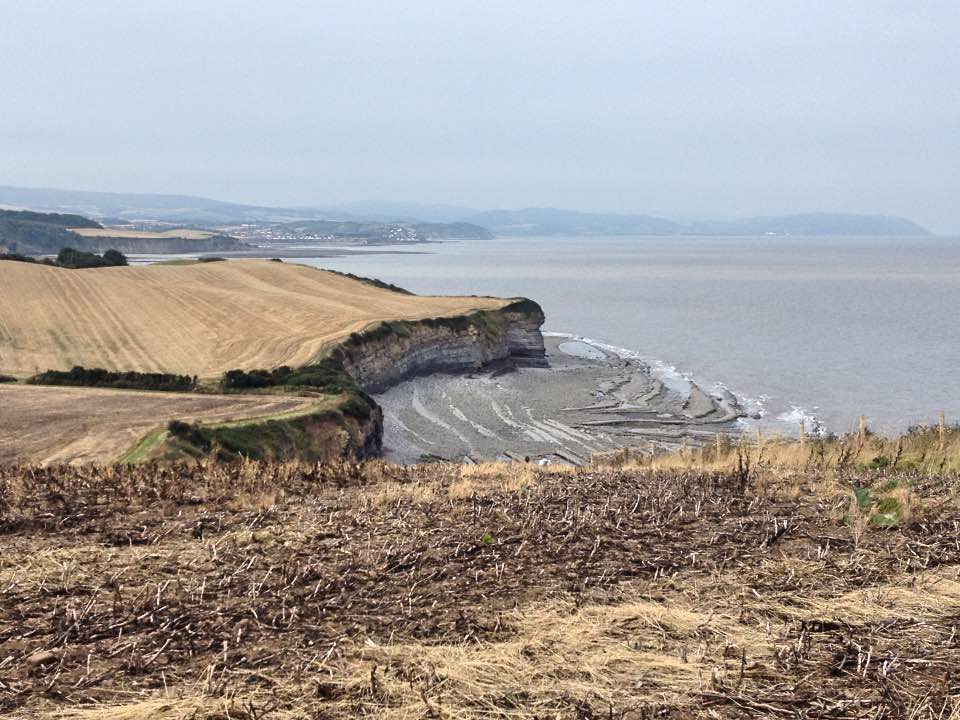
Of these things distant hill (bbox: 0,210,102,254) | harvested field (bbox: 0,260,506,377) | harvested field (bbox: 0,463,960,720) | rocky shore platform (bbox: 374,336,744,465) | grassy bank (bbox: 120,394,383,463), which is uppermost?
distant hill (bbox: 0,210,102,254)

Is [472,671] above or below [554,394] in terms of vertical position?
above

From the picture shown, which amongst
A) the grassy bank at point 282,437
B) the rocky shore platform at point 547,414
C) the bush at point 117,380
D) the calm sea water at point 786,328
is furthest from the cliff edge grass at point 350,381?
the calm sea water at point 786,328

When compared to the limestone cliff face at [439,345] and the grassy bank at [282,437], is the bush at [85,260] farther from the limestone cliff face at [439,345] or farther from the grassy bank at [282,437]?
the grassy bank at [282,437]

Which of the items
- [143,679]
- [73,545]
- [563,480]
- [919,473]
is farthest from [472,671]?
[919,473]

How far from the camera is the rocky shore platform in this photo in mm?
38094

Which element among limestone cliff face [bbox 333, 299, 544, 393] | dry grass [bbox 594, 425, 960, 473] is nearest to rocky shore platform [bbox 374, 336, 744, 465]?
limestone cliff face [bbox 333, 299, 544, 393]

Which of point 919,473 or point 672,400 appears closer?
point 919,473

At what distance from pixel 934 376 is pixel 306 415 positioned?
42181mm

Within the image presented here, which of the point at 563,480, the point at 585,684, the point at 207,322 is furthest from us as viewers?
the point at 207,322

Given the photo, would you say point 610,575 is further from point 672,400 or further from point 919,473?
point 672,400

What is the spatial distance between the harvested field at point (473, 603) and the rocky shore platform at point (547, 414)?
23076 millimetres

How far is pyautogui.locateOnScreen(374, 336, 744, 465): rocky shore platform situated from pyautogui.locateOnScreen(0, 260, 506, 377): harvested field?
7.24 metres

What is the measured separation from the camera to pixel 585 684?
5.30 m

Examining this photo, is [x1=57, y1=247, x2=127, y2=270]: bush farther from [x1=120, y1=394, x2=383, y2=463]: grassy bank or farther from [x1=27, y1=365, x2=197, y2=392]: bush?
[x1=120, y1=394, x2=383, y2=463]: grassy bank
